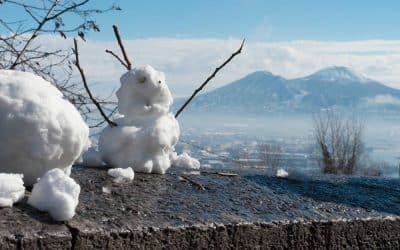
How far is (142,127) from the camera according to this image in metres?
1.81

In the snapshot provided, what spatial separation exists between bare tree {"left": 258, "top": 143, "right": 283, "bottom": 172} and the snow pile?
2103 centimetres

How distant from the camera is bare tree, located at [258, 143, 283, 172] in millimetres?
23484

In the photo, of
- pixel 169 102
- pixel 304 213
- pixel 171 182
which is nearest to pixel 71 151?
pixel 171 182

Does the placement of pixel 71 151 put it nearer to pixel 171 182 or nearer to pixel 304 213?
pixel 171 182

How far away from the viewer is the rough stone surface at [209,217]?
1.22 meters

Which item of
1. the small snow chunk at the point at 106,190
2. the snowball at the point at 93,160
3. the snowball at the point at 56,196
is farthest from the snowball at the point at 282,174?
the snowball at the point at 56,196

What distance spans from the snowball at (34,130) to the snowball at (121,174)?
20cm

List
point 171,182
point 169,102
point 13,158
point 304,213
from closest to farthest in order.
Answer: point 13,158, point 304,213, point 171,182, point 169,102

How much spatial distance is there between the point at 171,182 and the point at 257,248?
0.38 meters

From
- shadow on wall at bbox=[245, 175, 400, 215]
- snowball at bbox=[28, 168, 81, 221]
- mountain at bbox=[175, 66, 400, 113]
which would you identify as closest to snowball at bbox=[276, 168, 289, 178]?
shadow on wall at bbox=[245, 175, 400, 215]

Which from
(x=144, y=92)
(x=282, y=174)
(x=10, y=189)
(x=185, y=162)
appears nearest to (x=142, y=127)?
(x=144, y=92)

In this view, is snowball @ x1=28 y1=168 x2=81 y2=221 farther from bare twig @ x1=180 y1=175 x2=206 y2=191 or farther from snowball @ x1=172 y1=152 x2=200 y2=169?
snowball @ x1=172 y1=152 x2=200 y2=169

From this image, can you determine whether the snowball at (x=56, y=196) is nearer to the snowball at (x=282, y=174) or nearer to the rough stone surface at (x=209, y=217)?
the rough stone surface at (x=209, y=217)

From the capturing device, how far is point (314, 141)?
22.2 metres
